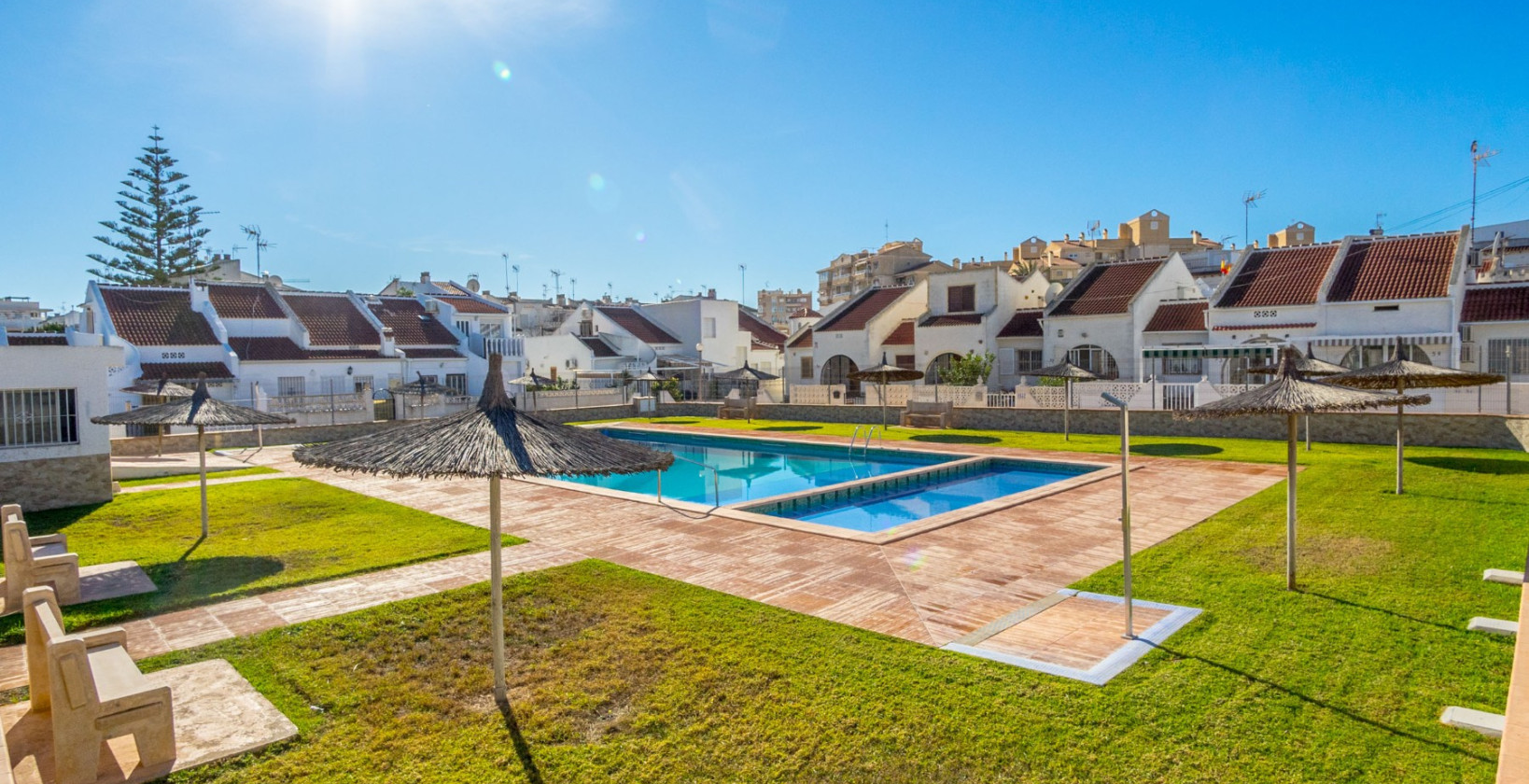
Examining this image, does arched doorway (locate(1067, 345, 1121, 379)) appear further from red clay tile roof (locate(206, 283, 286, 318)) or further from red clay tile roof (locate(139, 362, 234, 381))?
red clay tile roof (locate(206, 283, 286, 318))

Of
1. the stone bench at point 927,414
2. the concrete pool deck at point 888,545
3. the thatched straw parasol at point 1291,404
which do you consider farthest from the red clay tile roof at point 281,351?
the thatched straw parasol at point 1291,404

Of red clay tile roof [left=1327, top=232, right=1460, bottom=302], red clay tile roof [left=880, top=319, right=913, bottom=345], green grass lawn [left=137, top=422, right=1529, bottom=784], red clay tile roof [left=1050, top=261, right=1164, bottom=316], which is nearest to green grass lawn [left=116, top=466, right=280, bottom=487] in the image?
green grass lawn [left=137, top=422, right=1529, bottom=784]

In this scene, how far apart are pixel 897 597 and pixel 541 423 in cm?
445

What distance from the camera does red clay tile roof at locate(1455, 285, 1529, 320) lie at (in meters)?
28.8

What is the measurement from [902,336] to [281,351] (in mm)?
30879

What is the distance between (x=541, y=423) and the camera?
277 inches

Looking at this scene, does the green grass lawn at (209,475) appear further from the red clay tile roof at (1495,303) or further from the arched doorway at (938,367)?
the red clay tile roof at (1495,303)

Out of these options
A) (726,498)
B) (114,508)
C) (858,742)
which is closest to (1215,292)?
(726,498)

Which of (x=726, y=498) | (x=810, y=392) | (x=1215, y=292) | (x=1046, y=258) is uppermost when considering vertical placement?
(x=1046, y=258)

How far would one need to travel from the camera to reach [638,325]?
55969 mm

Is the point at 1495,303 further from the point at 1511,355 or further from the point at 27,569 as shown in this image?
the point at 27,569

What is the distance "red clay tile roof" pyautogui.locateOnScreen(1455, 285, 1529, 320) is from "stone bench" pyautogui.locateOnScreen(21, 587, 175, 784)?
37.9 m

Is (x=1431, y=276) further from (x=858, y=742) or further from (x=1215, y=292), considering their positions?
(x=858, y=742)

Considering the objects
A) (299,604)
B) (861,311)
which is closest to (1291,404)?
(299,604)
